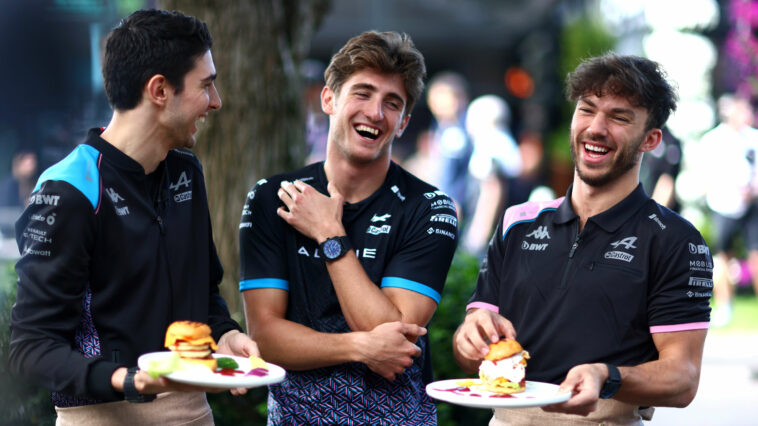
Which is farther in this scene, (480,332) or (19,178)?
(19,178)

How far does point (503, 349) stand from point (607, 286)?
471mm

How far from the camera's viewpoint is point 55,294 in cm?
304

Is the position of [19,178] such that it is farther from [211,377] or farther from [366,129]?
[211,377]

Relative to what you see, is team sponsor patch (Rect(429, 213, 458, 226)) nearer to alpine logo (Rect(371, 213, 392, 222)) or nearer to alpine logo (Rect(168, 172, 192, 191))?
alpine logo (Rect(371, 213, 392, 222))

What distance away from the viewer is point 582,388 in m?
3.18

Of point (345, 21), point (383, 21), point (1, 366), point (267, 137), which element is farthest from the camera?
point (345, 21)

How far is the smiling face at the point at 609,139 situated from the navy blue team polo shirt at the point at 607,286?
127mm

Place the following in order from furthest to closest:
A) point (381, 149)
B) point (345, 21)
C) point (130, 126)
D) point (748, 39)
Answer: point (345, 21), point (748, 39), point (381, 149), point (130, 126)

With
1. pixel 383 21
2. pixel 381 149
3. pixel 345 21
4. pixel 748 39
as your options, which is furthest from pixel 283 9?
pixel 345 21

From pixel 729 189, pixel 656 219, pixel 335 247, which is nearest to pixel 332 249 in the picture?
pixel 335 247

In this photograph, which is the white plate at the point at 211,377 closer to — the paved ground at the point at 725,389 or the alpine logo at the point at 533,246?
the alpine logo at the point at 533,246

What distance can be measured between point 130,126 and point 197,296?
636mm

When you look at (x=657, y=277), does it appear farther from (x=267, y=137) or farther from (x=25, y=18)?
(x=25, y=18)

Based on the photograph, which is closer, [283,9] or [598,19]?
[283,9]
